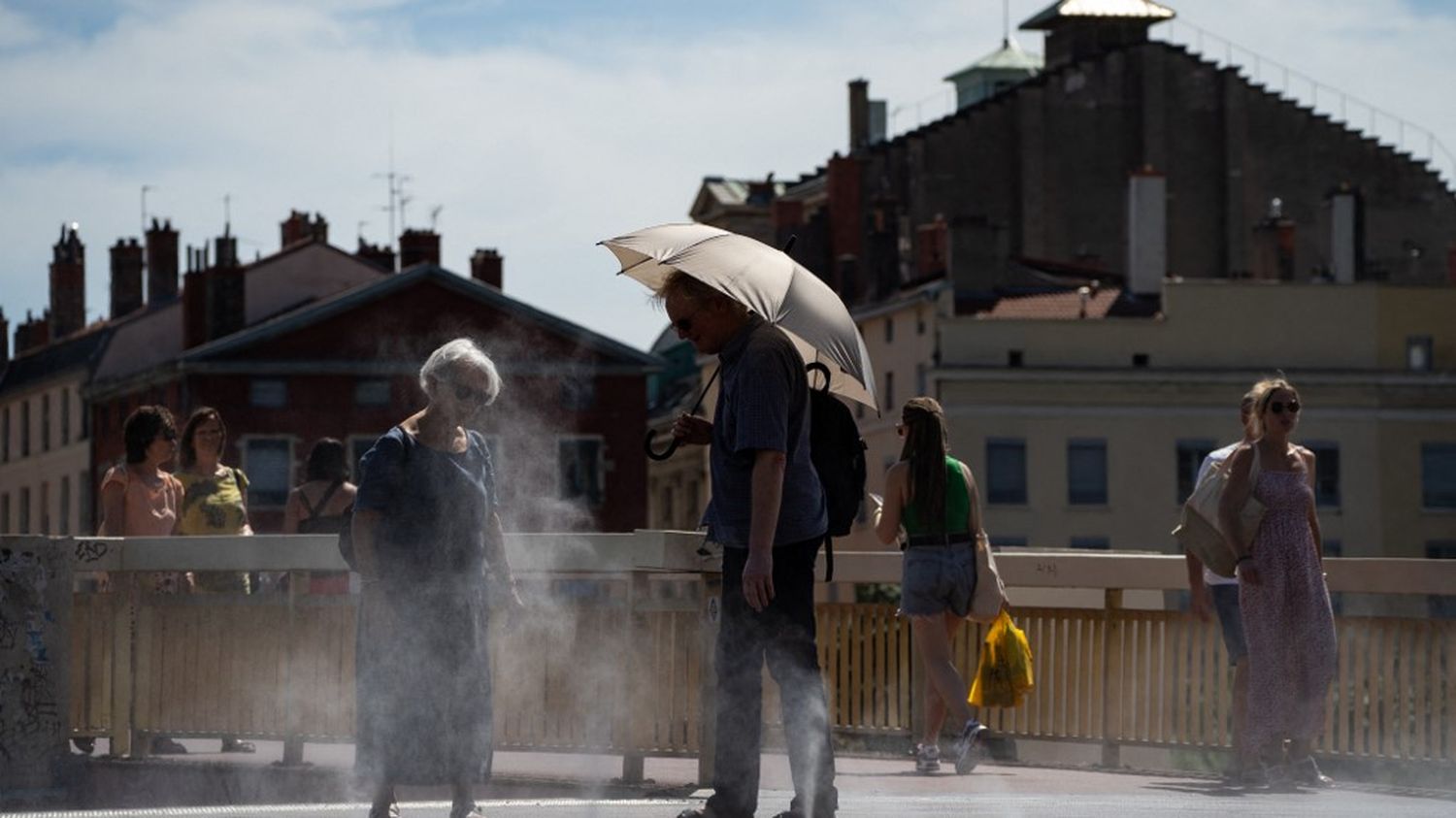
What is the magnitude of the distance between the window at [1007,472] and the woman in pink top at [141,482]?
72.5m

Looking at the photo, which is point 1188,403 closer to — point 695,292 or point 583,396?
point 583,396

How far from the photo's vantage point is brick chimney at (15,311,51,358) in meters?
138

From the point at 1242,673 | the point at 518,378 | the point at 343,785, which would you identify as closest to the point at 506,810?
the point at 343,785

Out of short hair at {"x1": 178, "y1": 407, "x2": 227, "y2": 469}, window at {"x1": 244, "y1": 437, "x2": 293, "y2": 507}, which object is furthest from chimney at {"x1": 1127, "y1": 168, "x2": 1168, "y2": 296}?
short hair at {"x1": 178, "y1": 407, "x2": 227, "y2": 469}

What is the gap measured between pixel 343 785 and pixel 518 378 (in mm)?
86050

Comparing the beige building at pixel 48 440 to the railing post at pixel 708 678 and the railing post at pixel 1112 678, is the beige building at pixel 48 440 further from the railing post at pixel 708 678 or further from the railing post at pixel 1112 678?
the railing post at pixel 708 678

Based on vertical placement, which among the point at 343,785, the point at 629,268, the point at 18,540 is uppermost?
the point at 629,268

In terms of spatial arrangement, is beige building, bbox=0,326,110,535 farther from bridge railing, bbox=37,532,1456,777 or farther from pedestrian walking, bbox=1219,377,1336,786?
pedestrian walking, bbox=1219,377,1336,786

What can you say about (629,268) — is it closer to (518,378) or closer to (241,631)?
(241,631)

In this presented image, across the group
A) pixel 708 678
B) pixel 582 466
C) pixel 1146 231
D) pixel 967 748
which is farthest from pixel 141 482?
pixel 582 466

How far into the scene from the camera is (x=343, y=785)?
560 inches

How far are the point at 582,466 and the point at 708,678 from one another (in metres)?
85.8

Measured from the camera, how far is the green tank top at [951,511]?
15695 millimetres

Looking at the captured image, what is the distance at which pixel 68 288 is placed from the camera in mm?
136375
